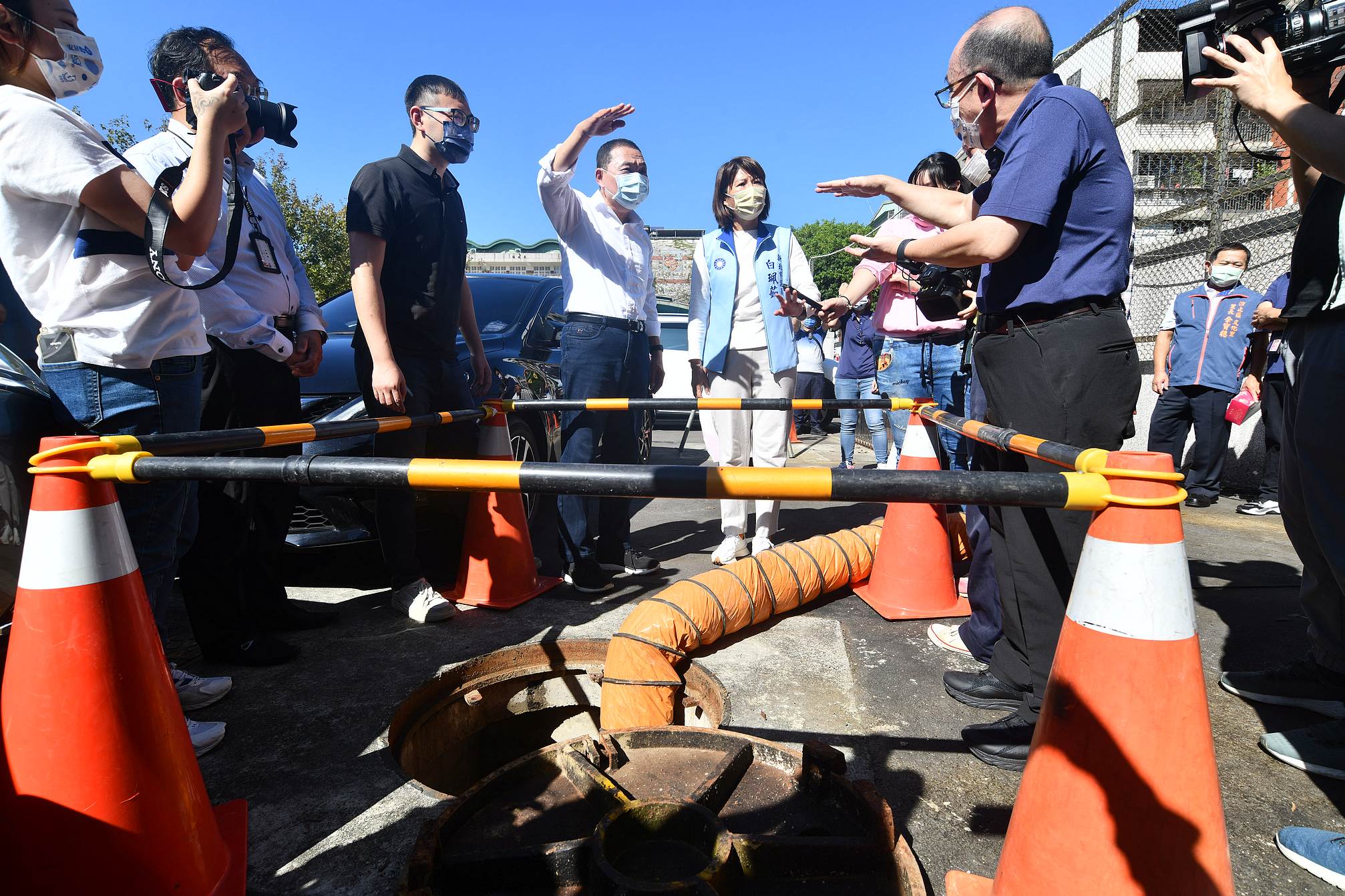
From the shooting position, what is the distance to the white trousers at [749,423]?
3.99 m

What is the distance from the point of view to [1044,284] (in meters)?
2.00

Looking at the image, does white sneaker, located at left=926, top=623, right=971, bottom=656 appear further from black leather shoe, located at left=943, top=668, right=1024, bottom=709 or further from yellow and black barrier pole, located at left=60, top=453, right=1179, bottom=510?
yellow and black barrier pole, located at left=60, top=453, right=1179, bottom=510

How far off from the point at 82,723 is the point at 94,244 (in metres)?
1.26

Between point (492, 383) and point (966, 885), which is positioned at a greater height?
point (492, 383)

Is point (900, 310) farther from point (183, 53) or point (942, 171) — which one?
point (183, 53)

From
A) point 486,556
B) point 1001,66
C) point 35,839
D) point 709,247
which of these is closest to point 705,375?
point 709,247

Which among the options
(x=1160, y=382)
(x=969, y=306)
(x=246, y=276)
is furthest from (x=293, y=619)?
(x=1160, y=382)

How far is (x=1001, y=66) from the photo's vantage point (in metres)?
2.14

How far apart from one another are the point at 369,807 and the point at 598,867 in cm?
81

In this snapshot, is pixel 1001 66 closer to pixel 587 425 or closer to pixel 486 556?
pixel 587 425

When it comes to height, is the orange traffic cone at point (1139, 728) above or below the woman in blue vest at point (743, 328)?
below

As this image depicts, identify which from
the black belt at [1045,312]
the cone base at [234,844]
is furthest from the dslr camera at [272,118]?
the black belt at [1045,312]

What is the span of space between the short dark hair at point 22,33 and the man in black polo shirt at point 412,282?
1.22 metres

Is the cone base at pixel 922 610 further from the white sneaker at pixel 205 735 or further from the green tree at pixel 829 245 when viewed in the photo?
the green tree at pixel 829 245
